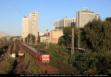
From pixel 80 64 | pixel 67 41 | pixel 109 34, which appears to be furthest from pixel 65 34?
pixel 80 64

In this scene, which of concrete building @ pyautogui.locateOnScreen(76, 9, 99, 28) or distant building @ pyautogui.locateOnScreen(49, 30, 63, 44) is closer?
concrete building @ pyautogui.locateOnScreen(76, 9, 99, 28)

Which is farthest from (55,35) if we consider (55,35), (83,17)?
(83,17)

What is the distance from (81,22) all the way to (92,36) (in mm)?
43598

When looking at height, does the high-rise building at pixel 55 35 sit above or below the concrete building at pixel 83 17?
below

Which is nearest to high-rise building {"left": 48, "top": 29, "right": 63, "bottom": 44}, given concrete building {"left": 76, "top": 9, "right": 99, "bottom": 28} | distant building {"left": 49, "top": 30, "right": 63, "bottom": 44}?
distant building {"left": 49, "top": 30, "right": 63, "bottom": 44}

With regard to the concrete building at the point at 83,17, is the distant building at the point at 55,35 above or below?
below

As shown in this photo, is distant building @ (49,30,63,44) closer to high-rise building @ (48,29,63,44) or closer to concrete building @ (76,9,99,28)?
high-rise building @ (48,29,63,44)

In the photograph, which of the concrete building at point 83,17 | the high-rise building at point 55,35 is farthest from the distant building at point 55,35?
the concrete building at point 83,17

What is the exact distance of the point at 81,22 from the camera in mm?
81188

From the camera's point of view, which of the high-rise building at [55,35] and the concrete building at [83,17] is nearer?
the concrete building at [83,17]

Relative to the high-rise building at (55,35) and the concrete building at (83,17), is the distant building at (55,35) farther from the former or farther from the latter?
the concrete building at (83,17)

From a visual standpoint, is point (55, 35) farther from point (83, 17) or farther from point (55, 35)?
point (83, 17)

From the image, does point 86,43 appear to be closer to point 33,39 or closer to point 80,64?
point 80,64

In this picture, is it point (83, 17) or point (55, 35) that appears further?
A: point (55, 35)
